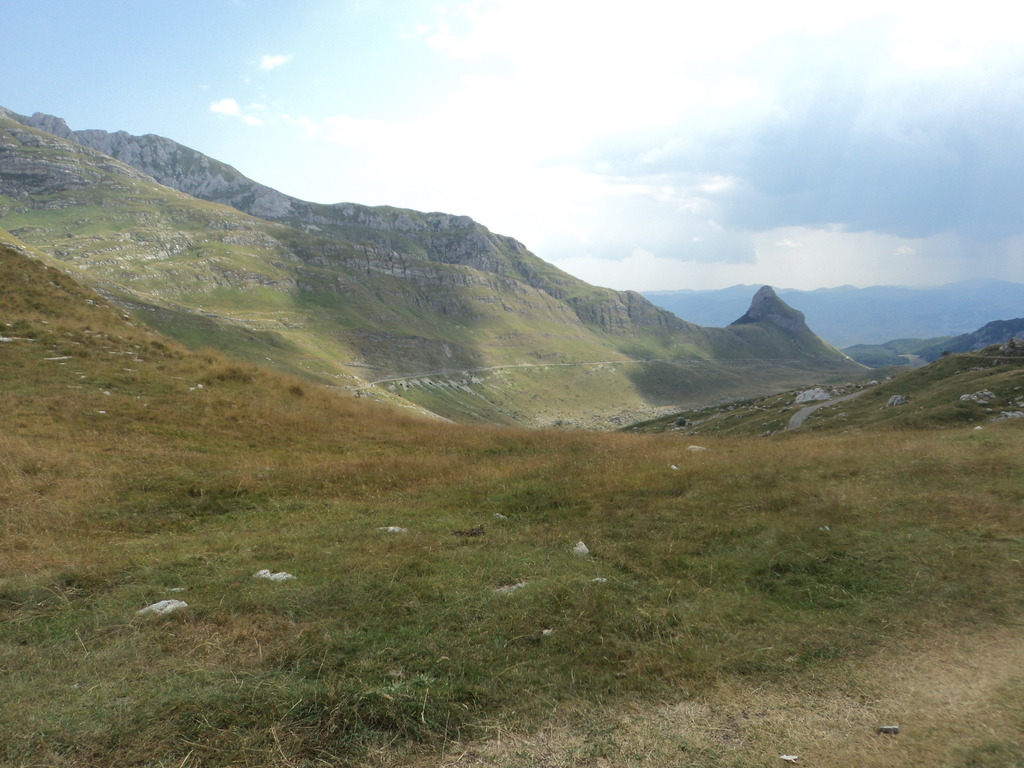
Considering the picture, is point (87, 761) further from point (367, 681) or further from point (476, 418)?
point (476, 418)

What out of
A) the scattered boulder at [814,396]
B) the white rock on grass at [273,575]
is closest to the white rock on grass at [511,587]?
the white rock on grass at [273,575]

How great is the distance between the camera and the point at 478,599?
8.31 m

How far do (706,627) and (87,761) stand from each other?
25.2 feet

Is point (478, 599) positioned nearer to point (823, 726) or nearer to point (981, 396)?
point (823, 726)

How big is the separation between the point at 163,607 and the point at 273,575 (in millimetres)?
1687

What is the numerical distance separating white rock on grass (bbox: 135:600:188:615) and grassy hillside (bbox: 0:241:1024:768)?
17 cm

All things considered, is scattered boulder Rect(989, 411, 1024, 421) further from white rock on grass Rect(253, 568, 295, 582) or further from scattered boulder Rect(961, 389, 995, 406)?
white rock on grass Rect(253, 568, 295, 582)

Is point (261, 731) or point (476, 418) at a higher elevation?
point (261, 731)

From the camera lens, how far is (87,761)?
4.61 metres

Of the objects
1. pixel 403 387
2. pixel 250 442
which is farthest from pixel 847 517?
pixel 403 387

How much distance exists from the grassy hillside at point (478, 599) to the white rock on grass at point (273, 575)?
0.18 m

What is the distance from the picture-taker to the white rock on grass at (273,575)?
8.77m

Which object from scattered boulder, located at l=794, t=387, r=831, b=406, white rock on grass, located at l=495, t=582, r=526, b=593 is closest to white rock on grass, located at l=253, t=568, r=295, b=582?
white rock on grass, located at l=495, t=582, r=526, b=593

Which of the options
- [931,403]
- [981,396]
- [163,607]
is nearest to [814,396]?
[931,403]
